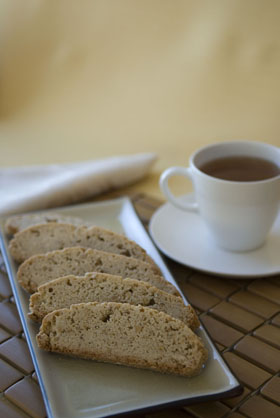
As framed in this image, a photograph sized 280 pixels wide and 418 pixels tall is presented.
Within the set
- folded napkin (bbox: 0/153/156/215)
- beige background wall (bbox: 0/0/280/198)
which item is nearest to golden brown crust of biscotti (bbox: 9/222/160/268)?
folded napkin (bbox: 0/153/156/215)

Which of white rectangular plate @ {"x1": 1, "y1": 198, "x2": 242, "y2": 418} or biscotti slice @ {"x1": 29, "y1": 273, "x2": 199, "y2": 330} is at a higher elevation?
biscotti slice @ {"x1": 29, "y1": 273, "x2": 199, "y2": 330}

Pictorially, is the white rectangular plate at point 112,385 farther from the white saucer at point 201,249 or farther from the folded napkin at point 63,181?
the folded napkin at point 63,181

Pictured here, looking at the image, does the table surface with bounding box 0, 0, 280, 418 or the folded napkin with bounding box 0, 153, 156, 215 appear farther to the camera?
the table surface with bounding box 0, 0, 280, 418

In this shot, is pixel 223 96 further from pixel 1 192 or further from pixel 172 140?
pixel 1 192

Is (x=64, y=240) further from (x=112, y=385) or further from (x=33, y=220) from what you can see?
(x=112, y=385)

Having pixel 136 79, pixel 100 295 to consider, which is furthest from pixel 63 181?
pixel 136 79

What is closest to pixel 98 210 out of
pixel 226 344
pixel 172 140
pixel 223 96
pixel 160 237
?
pixel 160 237

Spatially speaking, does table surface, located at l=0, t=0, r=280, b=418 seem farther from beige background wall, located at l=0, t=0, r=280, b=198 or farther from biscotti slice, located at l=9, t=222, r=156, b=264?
biscotti slice, located at l=9, t=222, r=156, b=264

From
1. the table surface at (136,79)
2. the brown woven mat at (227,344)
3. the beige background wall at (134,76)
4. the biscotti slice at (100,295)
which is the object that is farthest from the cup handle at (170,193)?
the beige background wall at (134,76)
